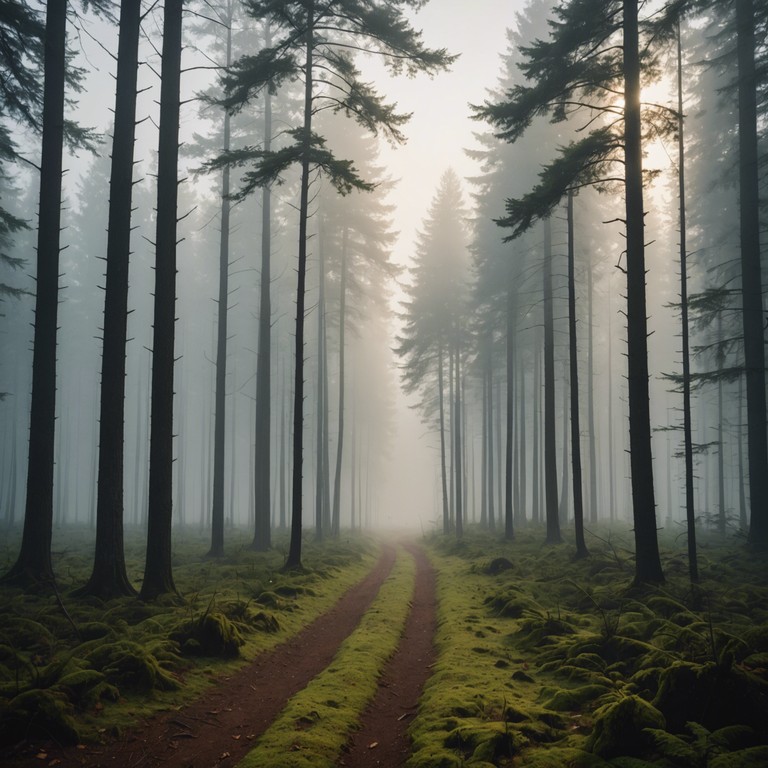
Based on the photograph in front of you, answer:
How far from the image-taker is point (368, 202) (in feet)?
92.3

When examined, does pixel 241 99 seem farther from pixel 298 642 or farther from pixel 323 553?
pixel 323 553

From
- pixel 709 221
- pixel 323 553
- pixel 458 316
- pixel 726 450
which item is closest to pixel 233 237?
pixel 458 316

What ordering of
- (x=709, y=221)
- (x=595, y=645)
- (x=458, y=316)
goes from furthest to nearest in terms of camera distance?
(x=458, y=316), (x=709, y=221), (x=595, y=645)

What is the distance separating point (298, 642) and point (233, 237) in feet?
91.6

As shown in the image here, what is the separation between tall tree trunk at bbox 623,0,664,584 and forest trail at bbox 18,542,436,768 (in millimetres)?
4997

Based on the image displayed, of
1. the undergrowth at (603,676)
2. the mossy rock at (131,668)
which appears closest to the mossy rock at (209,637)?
the mossy rock at (131,668)

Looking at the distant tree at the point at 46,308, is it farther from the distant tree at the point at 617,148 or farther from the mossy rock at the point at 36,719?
the distant tree at the point at 617,148

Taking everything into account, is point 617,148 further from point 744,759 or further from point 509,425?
point 509,425

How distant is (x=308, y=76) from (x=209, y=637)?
14.7 meters

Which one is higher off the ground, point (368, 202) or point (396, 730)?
point (368, 202)

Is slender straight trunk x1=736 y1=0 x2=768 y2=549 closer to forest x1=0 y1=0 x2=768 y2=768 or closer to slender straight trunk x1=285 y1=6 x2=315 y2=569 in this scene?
forest x1=0 y1=0 x2=768 y2=768

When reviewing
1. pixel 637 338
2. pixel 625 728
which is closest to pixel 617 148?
pixel 637 338

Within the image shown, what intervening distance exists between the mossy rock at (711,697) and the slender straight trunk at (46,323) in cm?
1136

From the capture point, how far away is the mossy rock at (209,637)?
753 centimetres
